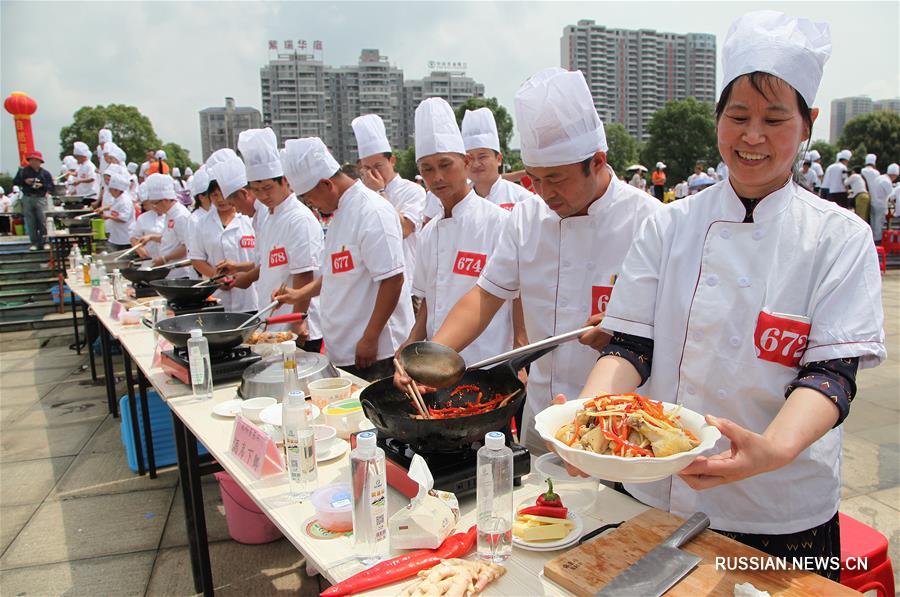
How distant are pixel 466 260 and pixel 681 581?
2.33 m

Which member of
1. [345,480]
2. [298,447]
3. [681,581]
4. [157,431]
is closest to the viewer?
[681,581]

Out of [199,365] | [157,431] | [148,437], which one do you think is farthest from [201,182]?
[199,365]

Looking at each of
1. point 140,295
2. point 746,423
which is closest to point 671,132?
point 140,295

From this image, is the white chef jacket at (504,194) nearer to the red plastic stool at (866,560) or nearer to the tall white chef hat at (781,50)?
the red plastic stool at (866,560)

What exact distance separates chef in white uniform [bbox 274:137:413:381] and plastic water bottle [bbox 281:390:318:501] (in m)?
1.52

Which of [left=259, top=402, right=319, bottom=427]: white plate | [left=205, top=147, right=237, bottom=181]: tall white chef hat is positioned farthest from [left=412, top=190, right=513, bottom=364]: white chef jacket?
[left=205, top=147, right=237, bottom=181]: tall white chef hat

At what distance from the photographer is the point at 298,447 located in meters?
1.71

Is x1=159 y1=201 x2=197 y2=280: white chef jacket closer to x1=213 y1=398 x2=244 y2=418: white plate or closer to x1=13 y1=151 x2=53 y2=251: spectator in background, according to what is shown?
x1=213 y1=398 x2=244 y2=418: white plate

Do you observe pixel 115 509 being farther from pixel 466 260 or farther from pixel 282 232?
pixel 466 260

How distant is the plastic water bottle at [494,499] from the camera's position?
4.35ft

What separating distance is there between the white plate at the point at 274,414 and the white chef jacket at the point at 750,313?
117cm

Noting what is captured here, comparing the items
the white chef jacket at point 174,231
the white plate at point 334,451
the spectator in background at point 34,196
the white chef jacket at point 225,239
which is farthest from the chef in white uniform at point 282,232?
the spectator in background at point 34,196

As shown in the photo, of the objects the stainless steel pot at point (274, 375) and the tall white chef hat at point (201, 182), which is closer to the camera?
Answer: the stainless steel pot at point (274, 375)

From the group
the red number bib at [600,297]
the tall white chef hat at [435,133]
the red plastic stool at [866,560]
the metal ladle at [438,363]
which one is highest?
the tall white chef hat at [435,133]
